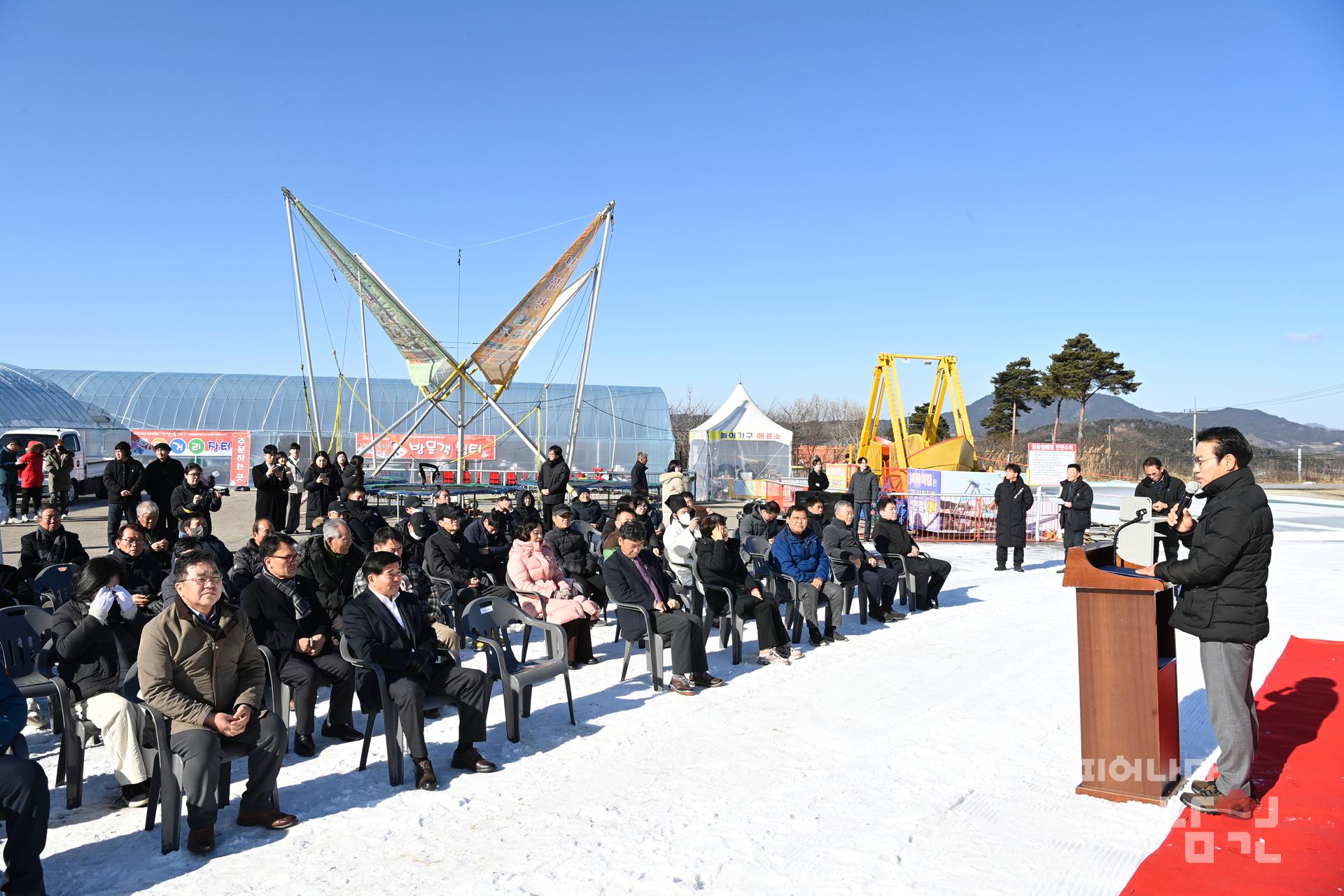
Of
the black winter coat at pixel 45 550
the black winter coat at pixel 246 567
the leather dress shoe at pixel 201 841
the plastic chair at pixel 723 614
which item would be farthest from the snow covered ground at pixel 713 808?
the black winter coat at pixel 45 550

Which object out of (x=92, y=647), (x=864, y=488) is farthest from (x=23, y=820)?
(x=864, y=488)

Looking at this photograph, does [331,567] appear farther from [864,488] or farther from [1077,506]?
[864,488]

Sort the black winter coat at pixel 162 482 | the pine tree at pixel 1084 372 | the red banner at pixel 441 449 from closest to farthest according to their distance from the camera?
the black winter coat at pixel 162 482 < the red banner at pixel 441 449 < the pine tree at pixel 1084 372

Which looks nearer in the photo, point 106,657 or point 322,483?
point 106,657

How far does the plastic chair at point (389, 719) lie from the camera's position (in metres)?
4.64

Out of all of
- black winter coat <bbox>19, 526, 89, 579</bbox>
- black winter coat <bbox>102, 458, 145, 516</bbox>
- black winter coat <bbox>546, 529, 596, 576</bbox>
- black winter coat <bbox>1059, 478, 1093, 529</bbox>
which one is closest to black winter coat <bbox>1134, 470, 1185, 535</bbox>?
black winter coat <bbox>1059, 478, 1093, 529</bbox>

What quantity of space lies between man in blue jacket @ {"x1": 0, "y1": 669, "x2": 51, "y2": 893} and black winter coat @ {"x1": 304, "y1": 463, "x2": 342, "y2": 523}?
9150 mm

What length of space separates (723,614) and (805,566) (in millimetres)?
1070

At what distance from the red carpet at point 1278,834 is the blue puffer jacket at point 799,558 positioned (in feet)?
12.0

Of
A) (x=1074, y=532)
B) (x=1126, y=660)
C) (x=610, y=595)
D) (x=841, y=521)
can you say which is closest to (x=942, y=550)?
(x=1074, y=532)

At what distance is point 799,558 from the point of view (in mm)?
A: 8531

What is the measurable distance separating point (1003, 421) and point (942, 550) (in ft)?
145

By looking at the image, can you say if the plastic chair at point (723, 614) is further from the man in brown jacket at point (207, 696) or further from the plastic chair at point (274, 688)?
the man in brown jacket at point (207, 696)

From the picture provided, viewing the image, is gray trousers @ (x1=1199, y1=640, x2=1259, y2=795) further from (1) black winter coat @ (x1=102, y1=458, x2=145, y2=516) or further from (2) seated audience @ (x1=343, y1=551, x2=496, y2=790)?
(1) black winter coat @ (x1=102, y1=458, x2=145, y2=516)
